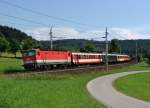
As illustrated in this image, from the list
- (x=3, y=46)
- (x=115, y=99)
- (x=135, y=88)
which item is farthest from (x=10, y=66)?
(x=3, y=46)

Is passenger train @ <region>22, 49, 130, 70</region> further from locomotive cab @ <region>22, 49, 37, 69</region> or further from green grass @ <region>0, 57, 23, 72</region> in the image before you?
green grass @ <region>0, 57, 23, 72</region>

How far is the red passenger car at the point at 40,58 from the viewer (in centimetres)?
5750

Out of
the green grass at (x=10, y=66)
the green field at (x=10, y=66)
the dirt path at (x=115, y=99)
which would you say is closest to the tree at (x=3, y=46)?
the green field at (x=10, y=66)

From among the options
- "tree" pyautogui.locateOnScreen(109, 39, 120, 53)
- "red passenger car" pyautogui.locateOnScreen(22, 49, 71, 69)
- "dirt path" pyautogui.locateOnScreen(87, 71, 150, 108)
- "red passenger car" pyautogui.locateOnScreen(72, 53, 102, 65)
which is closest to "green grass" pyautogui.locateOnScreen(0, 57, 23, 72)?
"red passenger car" pyautogui.locateOnScreen(22, 49, 71, 69)

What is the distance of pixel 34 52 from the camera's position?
57906mm

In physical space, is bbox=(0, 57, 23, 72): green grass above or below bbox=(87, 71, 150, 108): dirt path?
above

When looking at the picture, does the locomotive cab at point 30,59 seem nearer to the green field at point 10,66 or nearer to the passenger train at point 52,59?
the passenger train at point 52,59

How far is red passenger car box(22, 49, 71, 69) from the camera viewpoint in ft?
189

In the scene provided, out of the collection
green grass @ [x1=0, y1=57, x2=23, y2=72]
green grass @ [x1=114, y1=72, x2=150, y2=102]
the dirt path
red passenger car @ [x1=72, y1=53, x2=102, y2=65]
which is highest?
red passenger car @ [x1=72, y1=53, x2=102, y2=65]

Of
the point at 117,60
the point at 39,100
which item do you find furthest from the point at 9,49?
the point at 39,100

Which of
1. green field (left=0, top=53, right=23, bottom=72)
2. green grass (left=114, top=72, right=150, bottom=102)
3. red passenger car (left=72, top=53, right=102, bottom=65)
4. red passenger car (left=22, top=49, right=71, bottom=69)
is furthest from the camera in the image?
red passenger car (left=72, top=53, right=102, bottom=65)

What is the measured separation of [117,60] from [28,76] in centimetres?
7651

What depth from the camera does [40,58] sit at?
192 ft

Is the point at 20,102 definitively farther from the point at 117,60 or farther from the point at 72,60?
the point at 117,60
